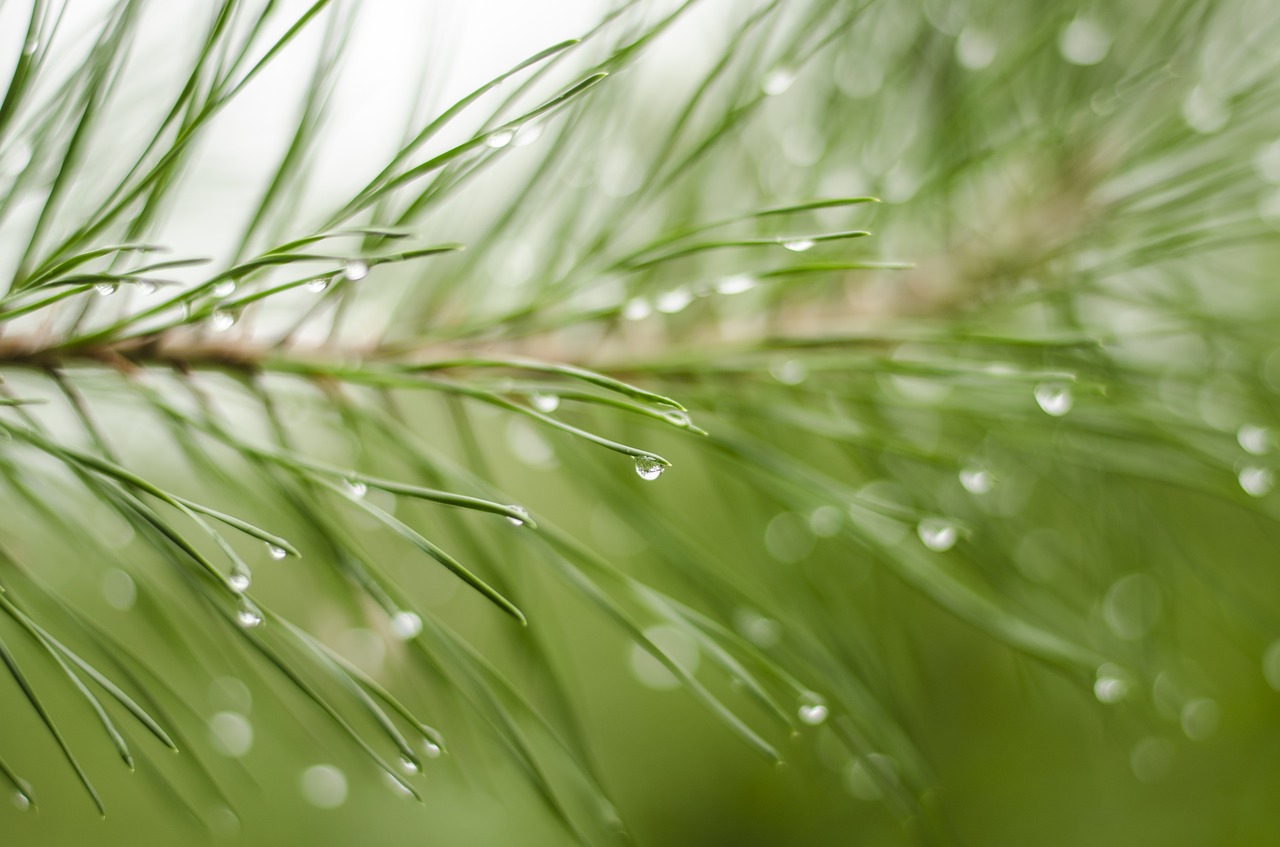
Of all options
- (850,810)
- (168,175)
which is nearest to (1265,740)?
(850,810)

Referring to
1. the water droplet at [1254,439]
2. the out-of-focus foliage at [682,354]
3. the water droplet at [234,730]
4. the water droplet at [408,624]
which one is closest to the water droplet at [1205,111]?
the out-of-focus foliage at [682,354]

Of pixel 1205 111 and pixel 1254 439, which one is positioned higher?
pixel 1205 111

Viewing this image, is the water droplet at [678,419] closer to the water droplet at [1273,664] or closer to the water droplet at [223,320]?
the water droplet at [223,320]

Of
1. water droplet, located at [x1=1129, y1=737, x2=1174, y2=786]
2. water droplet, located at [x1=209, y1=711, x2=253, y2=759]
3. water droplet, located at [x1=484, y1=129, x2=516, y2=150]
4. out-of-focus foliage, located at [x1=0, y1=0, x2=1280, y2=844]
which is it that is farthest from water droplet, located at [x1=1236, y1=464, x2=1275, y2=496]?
water droplet, located at [x1=209, y1=711, x2=253, y2=759]

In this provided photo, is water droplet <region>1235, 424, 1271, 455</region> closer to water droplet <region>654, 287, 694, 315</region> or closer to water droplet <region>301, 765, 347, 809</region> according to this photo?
water droplet <region>654, 287, 694, 315</region>

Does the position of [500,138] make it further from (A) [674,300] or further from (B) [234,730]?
(B) [234,730]

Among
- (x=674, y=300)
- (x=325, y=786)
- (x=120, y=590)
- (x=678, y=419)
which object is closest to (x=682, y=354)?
(x=674, y=300)

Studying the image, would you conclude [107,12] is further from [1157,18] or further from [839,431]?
[1157,18]
